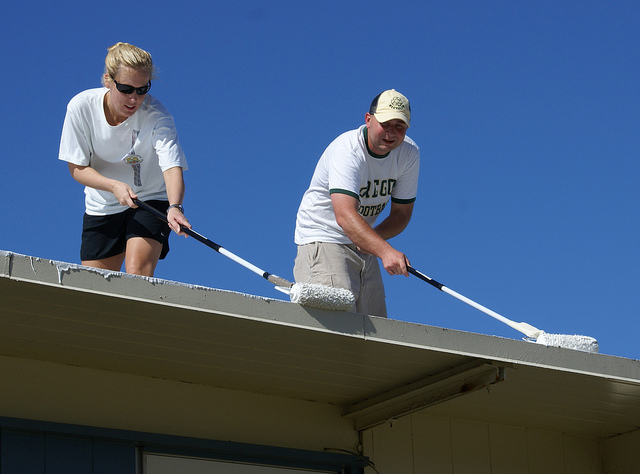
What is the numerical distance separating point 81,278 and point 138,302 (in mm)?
261

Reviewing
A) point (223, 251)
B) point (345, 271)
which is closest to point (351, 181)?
point (345, 271)

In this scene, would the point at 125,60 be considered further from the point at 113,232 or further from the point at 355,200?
the point at 355,200

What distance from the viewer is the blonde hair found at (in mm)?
4535

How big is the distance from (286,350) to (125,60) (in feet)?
5.09

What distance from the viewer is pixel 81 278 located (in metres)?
3.43

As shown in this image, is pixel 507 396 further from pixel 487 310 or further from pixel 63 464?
pixel 63 464

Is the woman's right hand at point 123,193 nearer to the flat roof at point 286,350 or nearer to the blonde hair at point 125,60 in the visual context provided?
the blonde hair at point 125,60

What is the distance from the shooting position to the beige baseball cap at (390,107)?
16.4 feet

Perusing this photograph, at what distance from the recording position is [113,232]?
487 cm

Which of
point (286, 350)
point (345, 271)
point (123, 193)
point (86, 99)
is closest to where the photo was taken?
point (286, 350)

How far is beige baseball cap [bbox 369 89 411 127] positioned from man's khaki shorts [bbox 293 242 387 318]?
0.70 meters

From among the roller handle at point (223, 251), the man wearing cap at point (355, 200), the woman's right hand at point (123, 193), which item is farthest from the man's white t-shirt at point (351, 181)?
the woman's right hand at point (123, 193)

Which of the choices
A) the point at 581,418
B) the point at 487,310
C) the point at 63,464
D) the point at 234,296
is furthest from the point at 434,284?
the point at 63,464

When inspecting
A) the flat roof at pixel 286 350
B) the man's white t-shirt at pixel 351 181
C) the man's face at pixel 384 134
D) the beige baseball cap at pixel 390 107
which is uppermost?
the beige baseball cap at pixel 390 107
